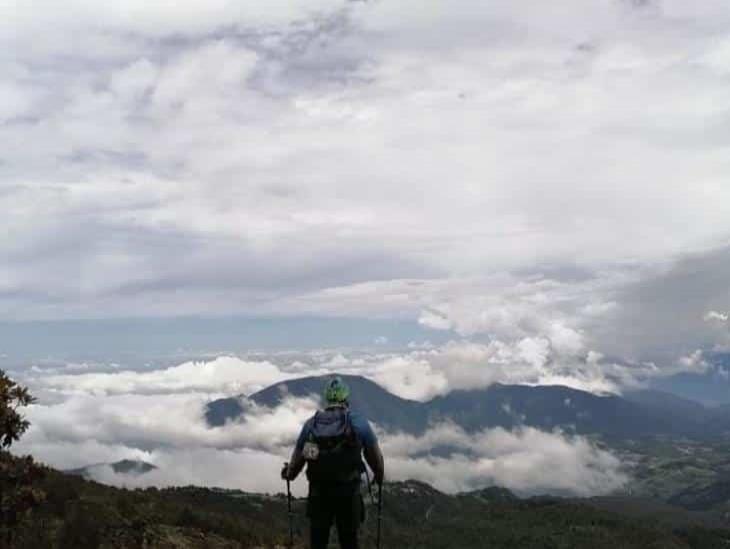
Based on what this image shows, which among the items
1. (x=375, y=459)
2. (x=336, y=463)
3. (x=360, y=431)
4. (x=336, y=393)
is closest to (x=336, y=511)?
(x=336, y=463)

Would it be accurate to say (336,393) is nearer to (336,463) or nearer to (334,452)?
(334,452)

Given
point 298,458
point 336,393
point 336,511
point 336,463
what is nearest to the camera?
point 336,463

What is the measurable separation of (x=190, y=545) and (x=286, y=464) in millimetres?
15118

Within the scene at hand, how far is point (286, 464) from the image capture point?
15.2m

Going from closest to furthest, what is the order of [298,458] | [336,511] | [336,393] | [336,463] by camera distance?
[336,463] < [298,458] < [336,511] < [336,393]

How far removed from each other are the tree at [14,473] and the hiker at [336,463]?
743 centimetres

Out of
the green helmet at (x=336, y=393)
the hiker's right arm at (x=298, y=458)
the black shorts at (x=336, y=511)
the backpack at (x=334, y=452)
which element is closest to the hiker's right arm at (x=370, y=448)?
the backpack at (x=334, y=452)

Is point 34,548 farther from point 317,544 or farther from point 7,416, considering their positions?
point 317,544

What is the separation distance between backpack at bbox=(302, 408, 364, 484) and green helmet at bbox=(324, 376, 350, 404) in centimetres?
40

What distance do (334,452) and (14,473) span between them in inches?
345

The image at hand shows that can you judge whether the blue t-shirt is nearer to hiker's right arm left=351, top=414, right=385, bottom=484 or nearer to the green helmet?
hiker's right arm left=351, top=414, right=385, bottom=484

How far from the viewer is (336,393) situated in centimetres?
1461

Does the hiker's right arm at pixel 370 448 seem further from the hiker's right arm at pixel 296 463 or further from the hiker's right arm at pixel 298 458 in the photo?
the hiker's right arm at pixel 296 463

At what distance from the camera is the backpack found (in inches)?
551
